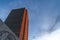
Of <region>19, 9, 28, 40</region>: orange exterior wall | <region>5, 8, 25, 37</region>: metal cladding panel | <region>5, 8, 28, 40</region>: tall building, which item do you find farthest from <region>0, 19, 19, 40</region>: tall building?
<region>19, 9, 28, 40</region>: orange exterior wall

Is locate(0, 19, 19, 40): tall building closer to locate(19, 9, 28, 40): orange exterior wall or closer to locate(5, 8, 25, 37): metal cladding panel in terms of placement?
locate(5, 8, 25, 37): metal cladding panel

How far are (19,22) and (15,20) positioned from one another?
26.4 inches

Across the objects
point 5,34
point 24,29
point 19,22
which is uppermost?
point 19,22

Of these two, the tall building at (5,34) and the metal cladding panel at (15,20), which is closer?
the tall building at (5,34)

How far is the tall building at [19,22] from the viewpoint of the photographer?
81.3 ft

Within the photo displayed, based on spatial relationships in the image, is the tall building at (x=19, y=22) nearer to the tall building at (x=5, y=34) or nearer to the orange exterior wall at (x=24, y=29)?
the orange exterior wall at (x=24, y=29)

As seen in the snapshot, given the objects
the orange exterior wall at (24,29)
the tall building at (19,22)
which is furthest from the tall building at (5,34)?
the orange exterior wall at (24,29)

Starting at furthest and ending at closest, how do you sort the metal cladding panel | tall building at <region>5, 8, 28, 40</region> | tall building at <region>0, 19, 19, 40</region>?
the metal cladding panel → tall building at <region>5, 8, 28, 40</region> → tall building at <region>0, 19, 19, 40</region>

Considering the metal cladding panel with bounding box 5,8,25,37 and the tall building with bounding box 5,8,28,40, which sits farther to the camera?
the metal cladding panel with bounding box 5,8,25,37

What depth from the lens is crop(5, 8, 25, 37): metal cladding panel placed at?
24900 mm

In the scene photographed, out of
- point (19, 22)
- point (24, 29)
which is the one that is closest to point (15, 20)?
point (19, 22)

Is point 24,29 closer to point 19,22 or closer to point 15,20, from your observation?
point 19,22

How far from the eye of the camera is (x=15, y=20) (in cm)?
2564

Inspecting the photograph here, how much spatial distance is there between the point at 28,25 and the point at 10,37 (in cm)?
605
